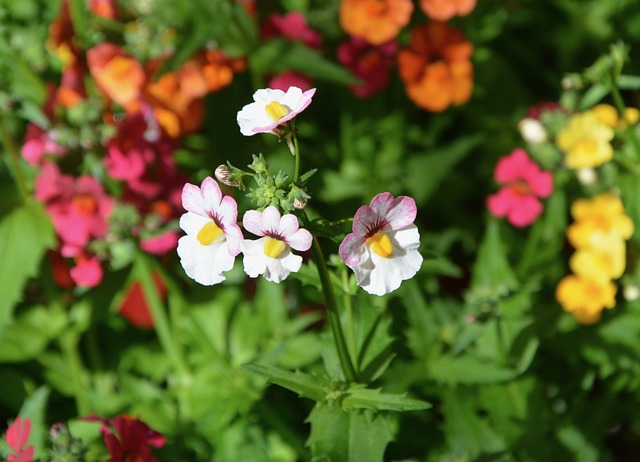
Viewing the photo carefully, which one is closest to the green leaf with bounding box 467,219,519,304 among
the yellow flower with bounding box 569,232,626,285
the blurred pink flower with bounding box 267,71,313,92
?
the yellow flower with bounding box 569,232,626,285

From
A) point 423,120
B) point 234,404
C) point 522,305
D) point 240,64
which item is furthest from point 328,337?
point 423,120

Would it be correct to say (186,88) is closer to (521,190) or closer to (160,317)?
(160,317)

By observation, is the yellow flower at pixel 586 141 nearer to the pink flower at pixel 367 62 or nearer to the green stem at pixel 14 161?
the pink flower at pixel 367 62

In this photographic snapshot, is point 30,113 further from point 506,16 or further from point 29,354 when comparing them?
point 506,16

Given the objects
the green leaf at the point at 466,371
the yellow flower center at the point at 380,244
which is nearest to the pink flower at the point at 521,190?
the green leaf at the point at 466,371

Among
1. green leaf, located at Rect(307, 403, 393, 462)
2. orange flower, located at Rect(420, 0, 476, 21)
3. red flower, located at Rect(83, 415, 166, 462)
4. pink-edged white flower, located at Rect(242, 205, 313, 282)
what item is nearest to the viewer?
pink-edged white flower, located at Rect(242, 205, 313, 282)

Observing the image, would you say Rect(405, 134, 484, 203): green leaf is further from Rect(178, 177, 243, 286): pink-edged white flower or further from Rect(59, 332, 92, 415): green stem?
Rect(178, 177, 243, 286): pink-edged white flower
